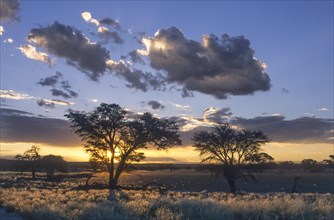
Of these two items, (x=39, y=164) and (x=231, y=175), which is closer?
(x=231, y=175)

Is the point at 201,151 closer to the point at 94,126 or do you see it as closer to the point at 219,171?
the point at 219,171

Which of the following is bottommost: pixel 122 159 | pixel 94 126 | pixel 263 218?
pixel 263 218

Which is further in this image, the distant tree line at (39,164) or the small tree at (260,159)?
the distant tree line at (39,164)

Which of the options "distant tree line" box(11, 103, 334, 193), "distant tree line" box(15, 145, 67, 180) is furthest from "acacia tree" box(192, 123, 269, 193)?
"distant tree line" box(15, 145, 67, 180)

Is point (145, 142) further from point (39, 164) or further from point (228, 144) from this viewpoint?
point (39, 164)

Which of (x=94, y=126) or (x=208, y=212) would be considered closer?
(x=208, y=212)

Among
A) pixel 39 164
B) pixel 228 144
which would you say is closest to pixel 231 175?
pixel 228 144

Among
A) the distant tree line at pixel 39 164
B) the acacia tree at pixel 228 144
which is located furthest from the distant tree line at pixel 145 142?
the distant tree line at pixel 39 164

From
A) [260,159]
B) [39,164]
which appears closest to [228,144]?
[260,159]

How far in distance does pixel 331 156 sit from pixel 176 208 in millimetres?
174309

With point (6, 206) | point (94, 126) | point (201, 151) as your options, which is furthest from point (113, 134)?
point (6, 206)

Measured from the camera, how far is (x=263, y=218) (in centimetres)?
1686

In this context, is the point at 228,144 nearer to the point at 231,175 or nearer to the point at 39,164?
the point at 231,175

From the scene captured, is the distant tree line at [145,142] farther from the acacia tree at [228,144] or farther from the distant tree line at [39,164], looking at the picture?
the distant tree line at [39,164]
